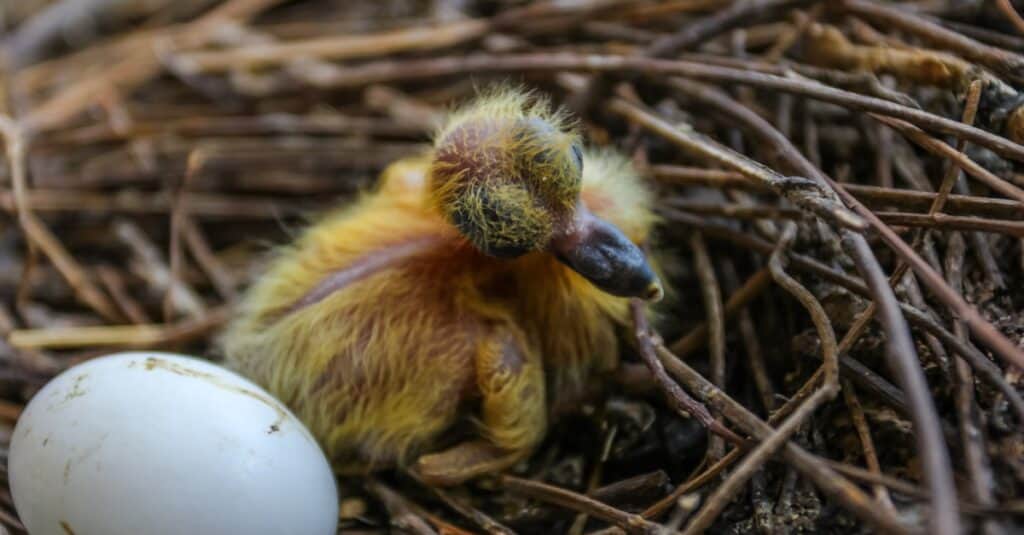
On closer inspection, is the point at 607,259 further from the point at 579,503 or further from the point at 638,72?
the point at 638,72

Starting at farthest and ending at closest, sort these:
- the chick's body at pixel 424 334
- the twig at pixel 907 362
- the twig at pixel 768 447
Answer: the chick's body at pixel 424 334 < the twig at pixel 768 447 < the twig at pixel 907 362

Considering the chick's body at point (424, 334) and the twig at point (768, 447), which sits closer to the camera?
the twig at point (768, 447)

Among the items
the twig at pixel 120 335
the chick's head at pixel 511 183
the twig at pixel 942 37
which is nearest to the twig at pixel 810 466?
the chick's head at pixel 511 183

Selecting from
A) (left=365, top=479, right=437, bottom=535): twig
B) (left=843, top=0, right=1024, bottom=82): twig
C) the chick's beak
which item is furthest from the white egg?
(left=843, top=0, right=1024, bottom=82): twig

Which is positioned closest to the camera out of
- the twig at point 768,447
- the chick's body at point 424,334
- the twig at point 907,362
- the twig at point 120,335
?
the twig at point 907,362

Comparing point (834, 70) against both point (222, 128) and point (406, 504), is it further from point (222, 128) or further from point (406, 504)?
point (222, 128)

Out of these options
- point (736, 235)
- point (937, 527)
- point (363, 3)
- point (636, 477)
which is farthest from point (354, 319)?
point (363, 3)

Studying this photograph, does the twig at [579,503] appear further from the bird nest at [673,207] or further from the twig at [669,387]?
the twig at [669,387]

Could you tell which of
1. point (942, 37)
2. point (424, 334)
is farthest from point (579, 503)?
point (942, 37)
